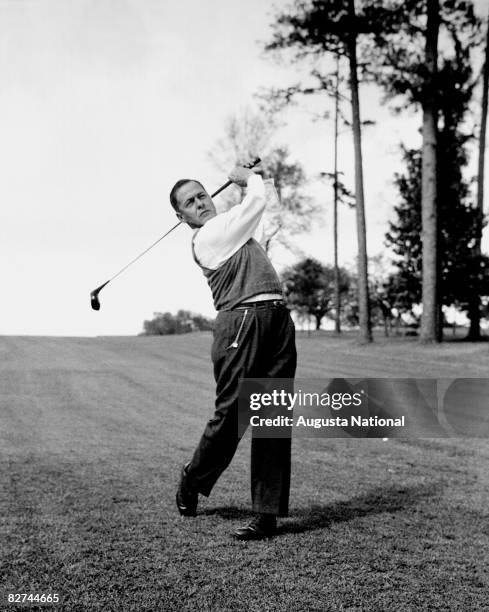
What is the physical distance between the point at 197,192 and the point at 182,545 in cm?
185

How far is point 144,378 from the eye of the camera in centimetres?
1523

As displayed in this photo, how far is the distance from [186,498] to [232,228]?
1561 millimetres

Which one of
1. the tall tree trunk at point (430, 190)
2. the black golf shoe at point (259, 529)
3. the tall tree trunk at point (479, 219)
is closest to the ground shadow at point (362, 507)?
the black golf shoe at point (259, 529)

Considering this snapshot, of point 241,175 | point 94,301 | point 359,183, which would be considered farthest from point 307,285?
point 241,175

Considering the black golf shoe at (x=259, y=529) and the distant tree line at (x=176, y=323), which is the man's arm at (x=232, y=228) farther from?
the distant tree line at (x=176, y=323)

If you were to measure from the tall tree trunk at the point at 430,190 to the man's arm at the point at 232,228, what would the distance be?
16397 millimetres

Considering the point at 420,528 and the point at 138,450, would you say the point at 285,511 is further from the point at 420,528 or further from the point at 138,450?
the point at 138,450

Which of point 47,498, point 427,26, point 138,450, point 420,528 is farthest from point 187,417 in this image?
point 427,26

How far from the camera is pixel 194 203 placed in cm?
400

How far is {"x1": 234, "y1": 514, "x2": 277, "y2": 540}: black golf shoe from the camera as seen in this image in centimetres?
372

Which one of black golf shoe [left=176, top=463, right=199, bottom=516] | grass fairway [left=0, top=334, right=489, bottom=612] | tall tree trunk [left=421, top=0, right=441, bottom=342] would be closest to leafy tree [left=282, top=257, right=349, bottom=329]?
tall tree trunk [left=421, top=0, right=441, bottom=342]

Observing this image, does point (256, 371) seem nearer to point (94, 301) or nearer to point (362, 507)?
point (94, 301)

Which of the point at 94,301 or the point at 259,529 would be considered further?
the point at 94,301

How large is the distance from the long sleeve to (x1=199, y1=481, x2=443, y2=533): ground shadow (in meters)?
1.52
